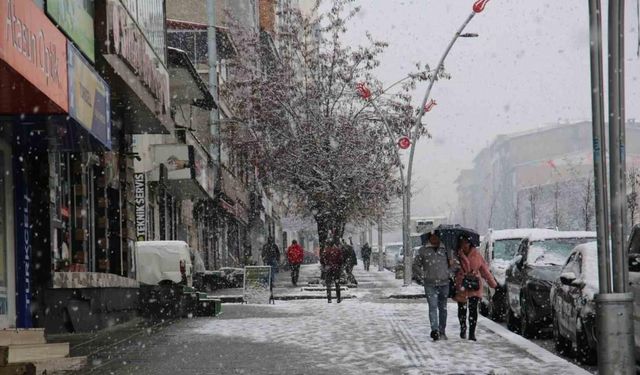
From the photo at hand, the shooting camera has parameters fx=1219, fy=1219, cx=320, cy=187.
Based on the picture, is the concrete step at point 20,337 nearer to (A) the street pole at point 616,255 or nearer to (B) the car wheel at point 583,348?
(A) the street pole at point 616,255

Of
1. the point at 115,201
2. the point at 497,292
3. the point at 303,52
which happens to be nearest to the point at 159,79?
the point at 115,201

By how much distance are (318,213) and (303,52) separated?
6.78 m

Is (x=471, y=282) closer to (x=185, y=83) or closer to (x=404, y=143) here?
(x=185, y=83)

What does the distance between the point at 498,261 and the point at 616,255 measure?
14394 mm

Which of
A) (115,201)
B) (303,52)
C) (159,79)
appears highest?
(303,52)

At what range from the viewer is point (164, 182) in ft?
115

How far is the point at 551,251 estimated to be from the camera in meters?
18.8

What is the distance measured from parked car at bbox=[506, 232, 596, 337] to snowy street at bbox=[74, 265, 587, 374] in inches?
17.4

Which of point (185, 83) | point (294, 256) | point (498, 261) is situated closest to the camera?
point (498, 261)

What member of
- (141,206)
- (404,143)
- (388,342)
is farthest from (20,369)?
(404,143)

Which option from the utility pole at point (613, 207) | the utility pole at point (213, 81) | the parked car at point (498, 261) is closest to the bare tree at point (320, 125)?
the utility pole at point (213, 81)

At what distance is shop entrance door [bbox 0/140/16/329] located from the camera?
1691 centimetres

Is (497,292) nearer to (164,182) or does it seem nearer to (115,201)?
(115,201)

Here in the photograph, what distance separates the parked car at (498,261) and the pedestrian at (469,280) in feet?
13.9
